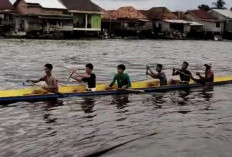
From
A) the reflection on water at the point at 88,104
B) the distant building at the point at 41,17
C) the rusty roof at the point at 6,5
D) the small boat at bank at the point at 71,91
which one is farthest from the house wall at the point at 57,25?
the reflection on water at the point at 88,104

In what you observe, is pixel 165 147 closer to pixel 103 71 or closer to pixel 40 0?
pixel 103 71

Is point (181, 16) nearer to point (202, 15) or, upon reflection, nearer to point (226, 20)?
point (202, 15)

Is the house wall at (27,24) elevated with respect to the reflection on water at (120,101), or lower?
elevated

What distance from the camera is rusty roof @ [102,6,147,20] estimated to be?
61.6 m

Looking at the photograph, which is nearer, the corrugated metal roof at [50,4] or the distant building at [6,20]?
the distant building at [6,20]

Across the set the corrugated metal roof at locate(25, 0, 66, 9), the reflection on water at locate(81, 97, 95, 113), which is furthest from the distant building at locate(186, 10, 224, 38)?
the reflection on water at locate(81, 97, 95, 113)

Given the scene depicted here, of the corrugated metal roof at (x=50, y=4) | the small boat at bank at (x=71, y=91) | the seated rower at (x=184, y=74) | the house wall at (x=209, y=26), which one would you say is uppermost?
the corrugated metal roof at (x=50, y=4)

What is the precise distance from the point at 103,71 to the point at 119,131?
13.8m

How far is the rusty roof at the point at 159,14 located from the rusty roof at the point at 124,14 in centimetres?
175

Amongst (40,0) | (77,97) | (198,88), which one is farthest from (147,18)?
(77,97)

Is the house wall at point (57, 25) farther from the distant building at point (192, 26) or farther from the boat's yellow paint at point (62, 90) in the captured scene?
the boat's yellow paint at point (62, 90)

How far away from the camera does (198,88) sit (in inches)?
639

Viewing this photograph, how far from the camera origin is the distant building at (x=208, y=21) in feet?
229

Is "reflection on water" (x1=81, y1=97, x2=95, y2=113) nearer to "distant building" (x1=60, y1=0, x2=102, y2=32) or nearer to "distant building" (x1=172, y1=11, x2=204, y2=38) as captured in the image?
"distant building" (x1=60, y1=0, x2=102, y2=32)
